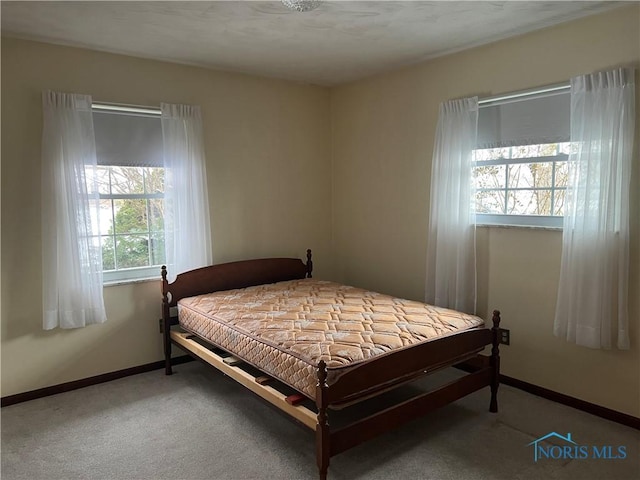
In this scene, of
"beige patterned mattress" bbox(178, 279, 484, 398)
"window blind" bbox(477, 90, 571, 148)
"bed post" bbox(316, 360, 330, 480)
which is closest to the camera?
"bed post" bbox(316, 360, 330, 480)

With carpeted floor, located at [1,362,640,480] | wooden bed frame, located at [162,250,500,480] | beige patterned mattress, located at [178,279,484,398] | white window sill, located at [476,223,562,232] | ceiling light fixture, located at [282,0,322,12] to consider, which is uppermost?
ceiling light fixture, located at [282,0,322,12]

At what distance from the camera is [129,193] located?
371 cm

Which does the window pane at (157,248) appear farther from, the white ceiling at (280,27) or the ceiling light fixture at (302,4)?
the ceiling light fixture at (302,4)

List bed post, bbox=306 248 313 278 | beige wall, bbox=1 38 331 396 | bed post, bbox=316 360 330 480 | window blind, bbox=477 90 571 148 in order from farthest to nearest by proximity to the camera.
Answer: bed post, bbox=306 248 313 278 < beige wall, bbox=1 38 331 396 < window blind, bbox=477 90 571 148 < bed post, bbox=316 360 330 480

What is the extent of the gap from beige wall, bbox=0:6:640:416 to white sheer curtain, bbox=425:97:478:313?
0.42 ft

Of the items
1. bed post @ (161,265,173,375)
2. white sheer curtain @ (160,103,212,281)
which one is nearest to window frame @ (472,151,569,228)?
white sheer curtain @ (160,103,212,281)

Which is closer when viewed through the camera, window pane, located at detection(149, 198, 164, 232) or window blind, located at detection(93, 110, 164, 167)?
window blind, located at detection(93, 110, 164, 167)

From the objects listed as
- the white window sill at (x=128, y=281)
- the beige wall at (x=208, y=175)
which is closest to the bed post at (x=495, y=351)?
the beige wall at (x=208, y=175)

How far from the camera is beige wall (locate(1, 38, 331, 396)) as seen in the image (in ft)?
10.5

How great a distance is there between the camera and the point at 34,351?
3.33 metres

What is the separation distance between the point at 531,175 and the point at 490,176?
30cm

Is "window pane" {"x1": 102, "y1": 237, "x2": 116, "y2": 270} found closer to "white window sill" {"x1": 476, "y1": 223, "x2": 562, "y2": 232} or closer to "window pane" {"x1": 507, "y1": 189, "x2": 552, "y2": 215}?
"white window sill" {"x1": 476, "y1": 223, "x2": 562, "y2": 232}

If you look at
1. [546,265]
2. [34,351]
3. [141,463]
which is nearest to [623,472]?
[546,265]

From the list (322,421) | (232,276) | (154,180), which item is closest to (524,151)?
(322,421)
